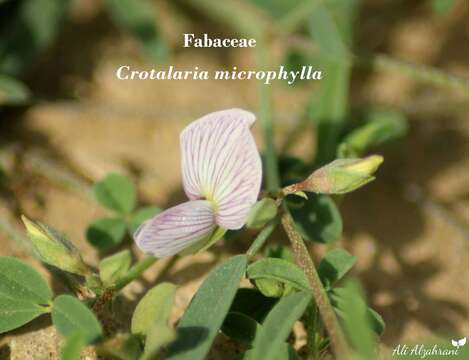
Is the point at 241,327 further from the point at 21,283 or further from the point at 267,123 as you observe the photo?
the point at 267,123

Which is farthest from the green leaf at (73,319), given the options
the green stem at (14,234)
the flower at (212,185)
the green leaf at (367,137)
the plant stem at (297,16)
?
the plant stem at (297,16)

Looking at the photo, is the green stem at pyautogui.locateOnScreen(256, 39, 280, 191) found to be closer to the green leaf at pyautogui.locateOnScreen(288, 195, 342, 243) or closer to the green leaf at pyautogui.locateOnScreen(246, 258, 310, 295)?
the green leaf at pyautogui.locateOnScreen(288, 195, 342, 243)

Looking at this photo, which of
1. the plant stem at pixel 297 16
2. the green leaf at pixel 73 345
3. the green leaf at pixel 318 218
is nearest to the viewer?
the green leaf at pixel 73 345

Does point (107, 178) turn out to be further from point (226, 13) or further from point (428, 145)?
point (428, 145)

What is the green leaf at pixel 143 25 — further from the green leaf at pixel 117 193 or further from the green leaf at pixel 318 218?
the green leaf at pixel 318 218

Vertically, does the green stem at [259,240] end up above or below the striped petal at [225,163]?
below

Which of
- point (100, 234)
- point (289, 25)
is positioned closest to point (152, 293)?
point (100, 234)
